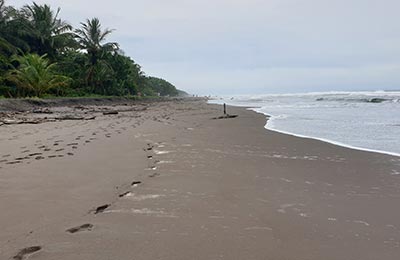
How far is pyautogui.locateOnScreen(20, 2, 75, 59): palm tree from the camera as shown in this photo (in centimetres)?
3034

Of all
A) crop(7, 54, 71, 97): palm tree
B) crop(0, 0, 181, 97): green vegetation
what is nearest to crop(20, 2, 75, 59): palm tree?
crop(0, 0, 181, 97): green vegetation

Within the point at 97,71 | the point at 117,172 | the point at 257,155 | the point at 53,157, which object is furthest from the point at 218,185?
the point at 97,71

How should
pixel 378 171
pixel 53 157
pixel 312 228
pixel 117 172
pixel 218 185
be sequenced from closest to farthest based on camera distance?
pixel 312 228 < pixel 218 185 < pixel 117 172 < pixel 378 171 < pixel 53 157

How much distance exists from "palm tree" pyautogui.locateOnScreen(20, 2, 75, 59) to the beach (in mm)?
28230

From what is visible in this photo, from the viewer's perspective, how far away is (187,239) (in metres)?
2.32

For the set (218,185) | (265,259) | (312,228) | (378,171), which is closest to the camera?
(265,259)

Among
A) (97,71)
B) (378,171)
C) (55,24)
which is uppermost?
(55,24)

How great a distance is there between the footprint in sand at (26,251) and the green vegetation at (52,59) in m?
22.7

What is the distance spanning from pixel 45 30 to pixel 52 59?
2712 mm

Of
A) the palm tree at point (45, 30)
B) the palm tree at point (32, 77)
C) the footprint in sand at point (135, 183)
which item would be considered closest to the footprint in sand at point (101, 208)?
the footprint in sand at point (135, 183)

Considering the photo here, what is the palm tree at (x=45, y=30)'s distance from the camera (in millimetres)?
30344

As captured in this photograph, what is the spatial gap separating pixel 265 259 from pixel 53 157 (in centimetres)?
405

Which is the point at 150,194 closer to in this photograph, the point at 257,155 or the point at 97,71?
the point at 257,155

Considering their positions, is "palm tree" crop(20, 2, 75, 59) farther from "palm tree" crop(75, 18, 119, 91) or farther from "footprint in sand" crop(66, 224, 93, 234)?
"footprint in sand" crop(66, 224, 93, 234)
